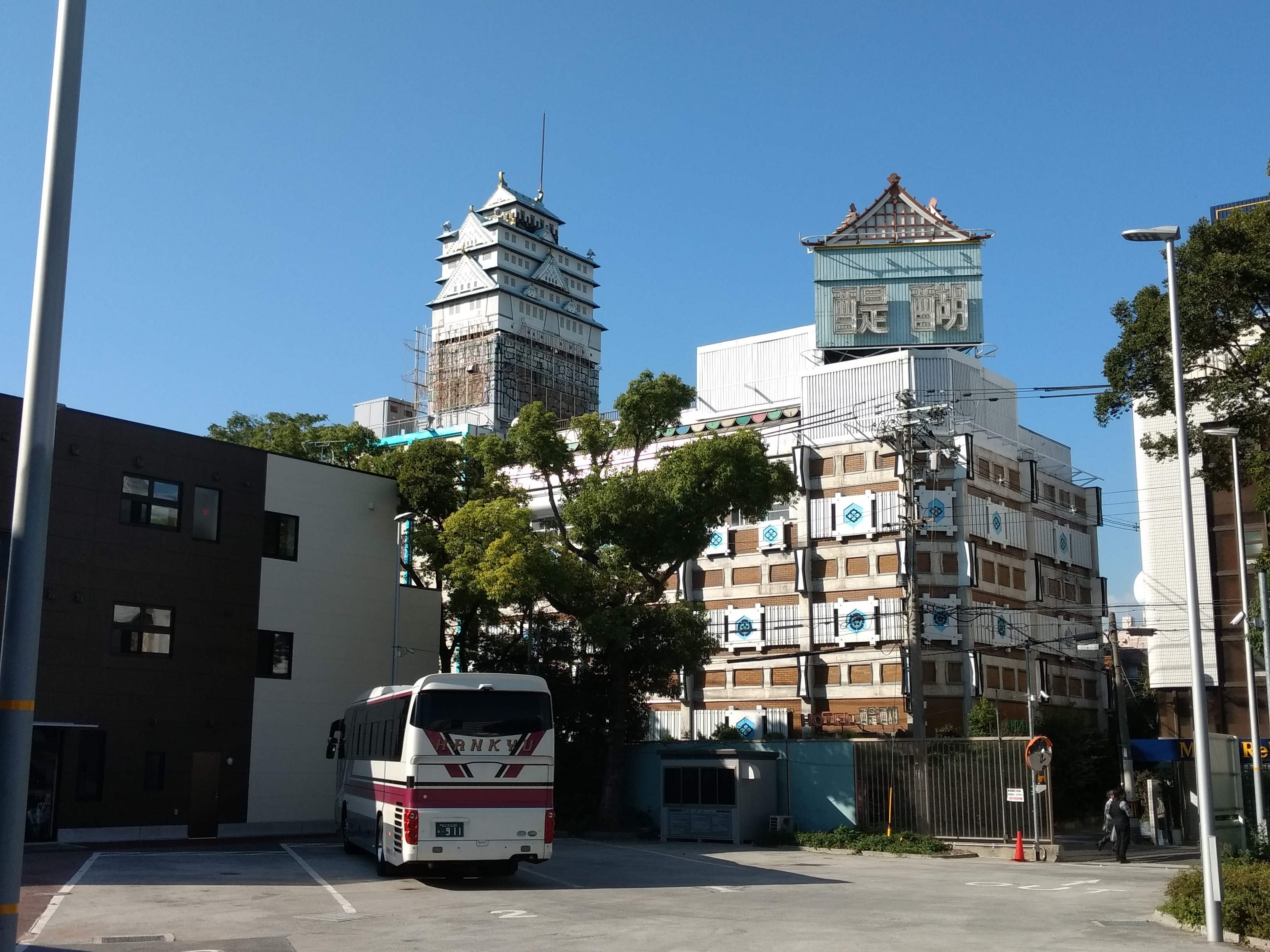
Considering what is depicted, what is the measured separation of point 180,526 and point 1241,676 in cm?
3991

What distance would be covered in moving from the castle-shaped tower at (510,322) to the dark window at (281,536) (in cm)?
5498

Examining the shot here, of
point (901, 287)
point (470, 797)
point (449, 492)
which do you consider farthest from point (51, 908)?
point (901, 287)

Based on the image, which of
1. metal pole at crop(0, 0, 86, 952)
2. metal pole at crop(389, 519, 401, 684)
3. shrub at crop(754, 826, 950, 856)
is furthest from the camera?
metal pole at crop(389, 519, 401, 684)

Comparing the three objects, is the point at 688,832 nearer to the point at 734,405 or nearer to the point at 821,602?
the point at 821,602

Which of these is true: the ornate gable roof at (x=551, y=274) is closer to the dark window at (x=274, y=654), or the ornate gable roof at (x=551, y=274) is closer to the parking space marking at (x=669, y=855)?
the dark window at (x=274, y=654)

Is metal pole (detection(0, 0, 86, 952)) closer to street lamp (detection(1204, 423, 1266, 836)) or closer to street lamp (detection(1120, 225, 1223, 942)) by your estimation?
street lamp (detection(1120, 225, 1223, 942))

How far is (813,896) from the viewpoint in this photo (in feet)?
65.4

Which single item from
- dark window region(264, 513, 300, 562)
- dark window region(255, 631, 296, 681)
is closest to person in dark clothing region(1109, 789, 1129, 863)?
dark window region(255, 631, 296, 681)

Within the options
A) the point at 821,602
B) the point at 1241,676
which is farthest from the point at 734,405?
the point at 1241,676

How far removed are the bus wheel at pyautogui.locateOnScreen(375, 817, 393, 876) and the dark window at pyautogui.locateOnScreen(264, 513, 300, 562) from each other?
15.0 metres

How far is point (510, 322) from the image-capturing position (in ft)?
→ 332

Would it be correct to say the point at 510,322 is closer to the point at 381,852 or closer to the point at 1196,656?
the point at 381,852

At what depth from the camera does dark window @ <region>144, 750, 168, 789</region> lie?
104 feet

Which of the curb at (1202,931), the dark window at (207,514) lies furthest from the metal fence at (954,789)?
the dark window at (207,514)
